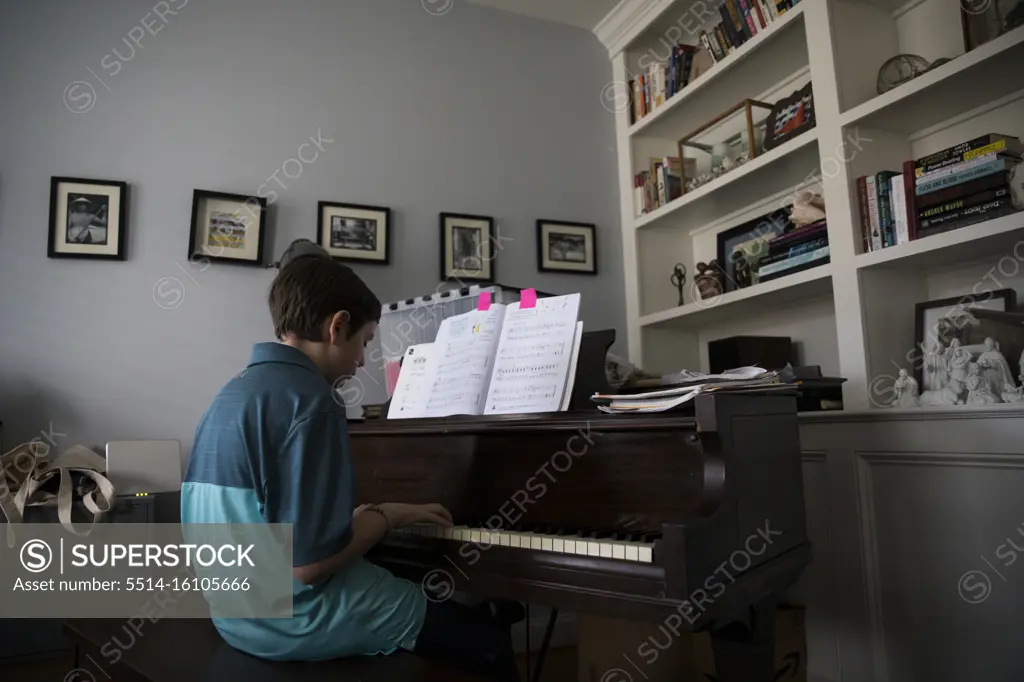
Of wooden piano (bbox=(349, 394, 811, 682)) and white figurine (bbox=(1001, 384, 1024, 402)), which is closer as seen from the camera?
wooden piano (bbox=(349, 394, 811, 682))

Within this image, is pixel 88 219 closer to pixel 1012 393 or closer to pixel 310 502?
pixel 310 502

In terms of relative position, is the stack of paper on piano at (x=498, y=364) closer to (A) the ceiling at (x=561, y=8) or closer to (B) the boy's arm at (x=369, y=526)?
(B) the boy's arm at (x=369, y=526)

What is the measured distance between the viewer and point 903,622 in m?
2.15

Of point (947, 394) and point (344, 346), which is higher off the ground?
point (344, 346)

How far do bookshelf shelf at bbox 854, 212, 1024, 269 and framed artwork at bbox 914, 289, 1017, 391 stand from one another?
126 mm

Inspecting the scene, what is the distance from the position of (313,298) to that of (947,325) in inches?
73.5

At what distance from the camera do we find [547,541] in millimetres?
1364

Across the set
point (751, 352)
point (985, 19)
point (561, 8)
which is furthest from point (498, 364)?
point (561, 8)

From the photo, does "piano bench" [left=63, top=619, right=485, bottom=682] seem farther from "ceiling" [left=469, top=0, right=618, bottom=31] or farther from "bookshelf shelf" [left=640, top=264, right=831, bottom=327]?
"ceiling" [left=469, top=0, right=618, bottom=31]

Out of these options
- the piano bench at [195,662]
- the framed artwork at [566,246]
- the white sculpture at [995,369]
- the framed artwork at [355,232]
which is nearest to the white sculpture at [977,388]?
the white sculpture at [995,369]

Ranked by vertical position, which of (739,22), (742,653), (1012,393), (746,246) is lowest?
(742,653)

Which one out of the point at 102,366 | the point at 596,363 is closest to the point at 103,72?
the point at 102,366

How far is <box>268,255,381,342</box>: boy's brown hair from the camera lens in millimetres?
1439

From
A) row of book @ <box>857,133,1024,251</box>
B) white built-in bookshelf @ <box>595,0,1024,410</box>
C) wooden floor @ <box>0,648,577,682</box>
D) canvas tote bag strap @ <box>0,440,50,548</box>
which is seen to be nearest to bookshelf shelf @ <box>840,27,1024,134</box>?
white built-in bookshelf @ <box>595,0,1024,410</box>
